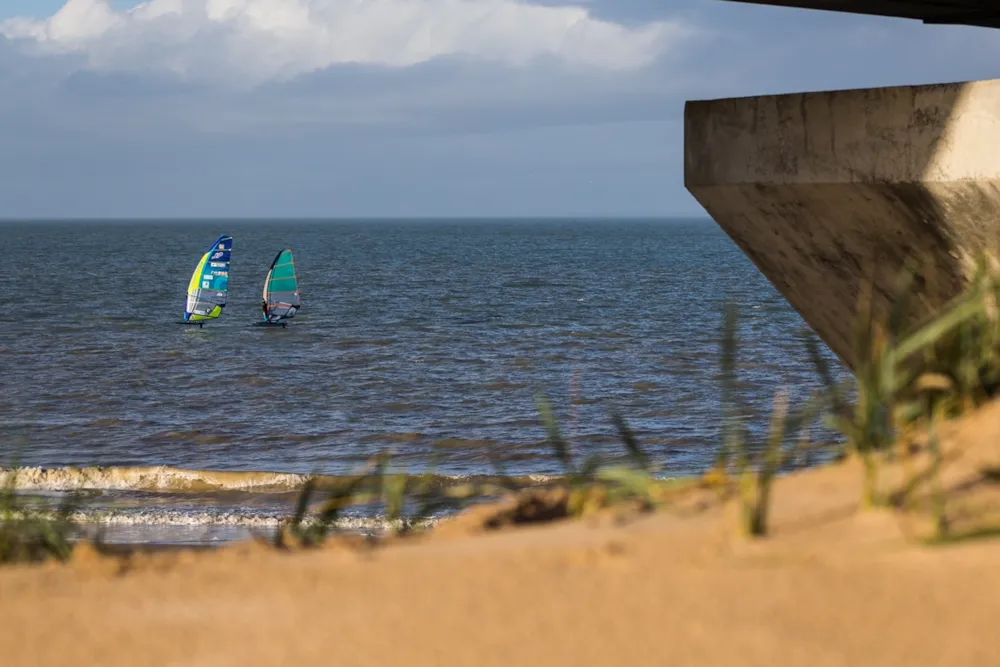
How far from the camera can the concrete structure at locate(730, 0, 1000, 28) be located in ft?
21.4

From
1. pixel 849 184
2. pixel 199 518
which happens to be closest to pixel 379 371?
pixel 199 518

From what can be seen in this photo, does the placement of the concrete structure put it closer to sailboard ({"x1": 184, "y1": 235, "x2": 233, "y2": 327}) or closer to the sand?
the sand

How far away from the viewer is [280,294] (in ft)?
128

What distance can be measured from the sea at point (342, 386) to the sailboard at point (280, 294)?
29.4 inches

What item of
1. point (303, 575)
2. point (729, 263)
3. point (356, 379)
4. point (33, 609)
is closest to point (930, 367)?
point (303, 575)

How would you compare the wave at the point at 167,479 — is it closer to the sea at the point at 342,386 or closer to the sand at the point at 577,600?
the sea at the point at 342,386

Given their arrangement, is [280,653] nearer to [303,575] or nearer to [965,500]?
[303,575]

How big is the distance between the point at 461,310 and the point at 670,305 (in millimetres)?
8019

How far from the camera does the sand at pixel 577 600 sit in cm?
220

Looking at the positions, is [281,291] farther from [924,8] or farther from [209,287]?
[924,8]

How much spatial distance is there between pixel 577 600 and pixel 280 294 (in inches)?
1472

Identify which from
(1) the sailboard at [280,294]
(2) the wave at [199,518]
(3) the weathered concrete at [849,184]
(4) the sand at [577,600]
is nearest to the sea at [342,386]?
(2) the wave at [199,518]

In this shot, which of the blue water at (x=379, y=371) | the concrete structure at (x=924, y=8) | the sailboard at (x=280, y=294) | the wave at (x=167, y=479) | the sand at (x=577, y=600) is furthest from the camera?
the sailboard at (x=280, y=294)

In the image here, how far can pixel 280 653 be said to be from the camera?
2.27 metres
